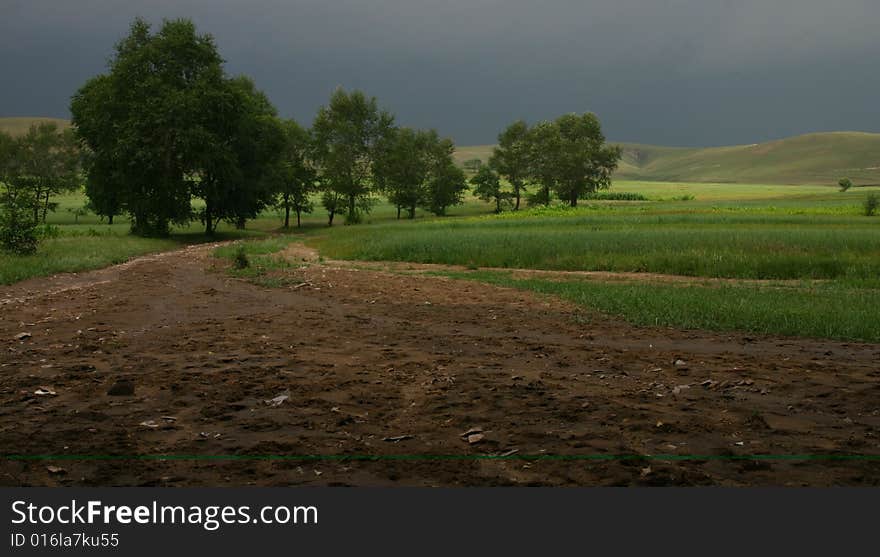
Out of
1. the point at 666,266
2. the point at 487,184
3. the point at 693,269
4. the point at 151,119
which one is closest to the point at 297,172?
the point at 151,119

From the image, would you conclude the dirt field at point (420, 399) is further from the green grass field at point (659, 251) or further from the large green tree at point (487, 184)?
the large green tree at point (487, 184)

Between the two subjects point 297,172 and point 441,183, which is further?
point 441,183

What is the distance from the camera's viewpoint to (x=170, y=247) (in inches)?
1483

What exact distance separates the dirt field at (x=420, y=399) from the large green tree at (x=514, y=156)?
2774 inches

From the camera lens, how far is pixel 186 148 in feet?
138

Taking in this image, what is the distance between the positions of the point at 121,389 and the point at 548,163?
2927 inches

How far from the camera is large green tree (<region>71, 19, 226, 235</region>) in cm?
4131

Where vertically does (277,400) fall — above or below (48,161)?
below

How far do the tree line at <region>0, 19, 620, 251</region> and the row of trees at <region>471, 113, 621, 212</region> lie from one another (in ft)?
54.9

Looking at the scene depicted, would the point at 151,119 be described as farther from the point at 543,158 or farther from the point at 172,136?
the point at 543,158

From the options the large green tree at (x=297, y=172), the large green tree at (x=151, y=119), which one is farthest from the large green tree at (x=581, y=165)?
the large green tree at (x=151, y=119)

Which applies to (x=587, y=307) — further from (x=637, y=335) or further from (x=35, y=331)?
(x=35, y=331)

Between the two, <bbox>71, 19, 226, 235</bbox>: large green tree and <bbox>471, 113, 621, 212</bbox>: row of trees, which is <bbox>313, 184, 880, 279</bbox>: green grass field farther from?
<bbox>471, 113, 621, 212</bbox>: row of trees

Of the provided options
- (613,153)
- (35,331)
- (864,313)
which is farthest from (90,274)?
(613,153)
